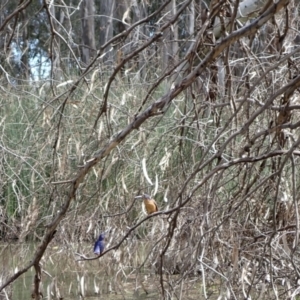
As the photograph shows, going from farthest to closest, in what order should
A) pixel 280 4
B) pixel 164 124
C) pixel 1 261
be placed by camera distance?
pixel 164 124
pixel 1 261
pixel 280 4

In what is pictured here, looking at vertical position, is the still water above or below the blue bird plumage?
below

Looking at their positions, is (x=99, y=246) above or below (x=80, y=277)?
above

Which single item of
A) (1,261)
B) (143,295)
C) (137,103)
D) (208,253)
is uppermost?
(137,103)

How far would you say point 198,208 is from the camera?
8.65 feet

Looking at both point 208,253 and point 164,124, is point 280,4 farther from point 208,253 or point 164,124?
point 164,124

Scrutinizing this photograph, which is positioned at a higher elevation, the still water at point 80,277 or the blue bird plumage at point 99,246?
the blue bird plumage at point 99,246

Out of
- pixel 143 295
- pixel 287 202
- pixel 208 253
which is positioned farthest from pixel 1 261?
pixel 287 202

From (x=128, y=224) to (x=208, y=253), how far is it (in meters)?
0.79

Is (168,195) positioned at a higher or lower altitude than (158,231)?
higher

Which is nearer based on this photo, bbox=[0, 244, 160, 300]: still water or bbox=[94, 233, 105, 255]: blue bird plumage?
bbox=[94, 233, 105, 255]: blue bird plumage

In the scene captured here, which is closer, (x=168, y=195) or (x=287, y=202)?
(x=287, y=202)

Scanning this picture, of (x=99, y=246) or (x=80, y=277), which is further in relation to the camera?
(x=80, y=277)

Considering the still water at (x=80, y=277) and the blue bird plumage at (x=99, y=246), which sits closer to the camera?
the blue bird plumage at (x=99, y=246)

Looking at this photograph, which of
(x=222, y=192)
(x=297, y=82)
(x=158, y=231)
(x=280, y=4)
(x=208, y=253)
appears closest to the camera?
(x=280, y=4)
